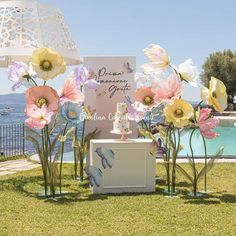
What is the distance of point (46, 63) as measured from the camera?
549cm

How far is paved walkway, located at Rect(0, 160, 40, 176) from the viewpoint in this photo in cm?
814

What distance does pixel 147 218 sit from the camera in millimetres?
4516

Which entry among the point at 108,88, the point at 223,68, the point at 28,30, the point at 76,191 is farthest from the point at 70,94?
the point at 223,68

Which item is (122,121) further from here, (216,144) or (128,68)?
(216,144)

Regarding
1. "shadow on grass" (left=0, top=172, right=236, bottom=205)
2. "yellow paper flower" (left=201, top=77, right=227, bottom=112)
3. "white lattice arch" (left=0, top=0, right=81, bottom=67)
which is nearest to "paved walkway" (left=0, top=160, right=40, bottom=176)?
"shadow on grass" (left=0, top=172, right=236, bottom=205)

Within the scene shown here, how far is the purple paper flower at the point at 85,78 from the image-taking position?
618 centimetres

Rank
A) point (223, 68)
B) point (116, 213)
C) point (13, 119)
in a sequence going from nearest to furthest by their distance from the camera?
point (116, 213), point (223, 68), point (13, 119)

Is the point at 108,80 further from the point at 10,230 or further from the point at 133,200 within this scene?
the point at 10,230

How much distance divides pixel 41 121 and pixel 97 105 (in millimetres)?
1959

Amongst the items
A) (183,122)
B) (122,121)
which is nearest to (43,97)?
(122,121)

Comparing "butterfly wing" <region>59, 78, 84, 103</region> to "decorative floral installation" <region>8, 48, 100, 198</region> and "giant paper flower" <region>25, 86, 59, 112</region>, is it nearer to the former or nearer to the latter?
"decorative floral installation" <region>8, 48, 100, 198</region>

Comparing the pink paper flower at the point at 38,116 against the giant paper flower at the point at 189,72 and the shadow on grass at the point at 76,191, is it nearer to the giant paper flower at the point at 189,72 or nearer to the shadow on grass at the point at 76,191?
the shadow on grass at the point at 76,191

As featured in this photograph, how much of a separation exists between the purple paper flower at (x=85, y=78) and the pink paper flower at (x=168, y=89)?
105 cm

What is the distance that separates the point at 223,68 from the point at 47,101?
32.8 metres
